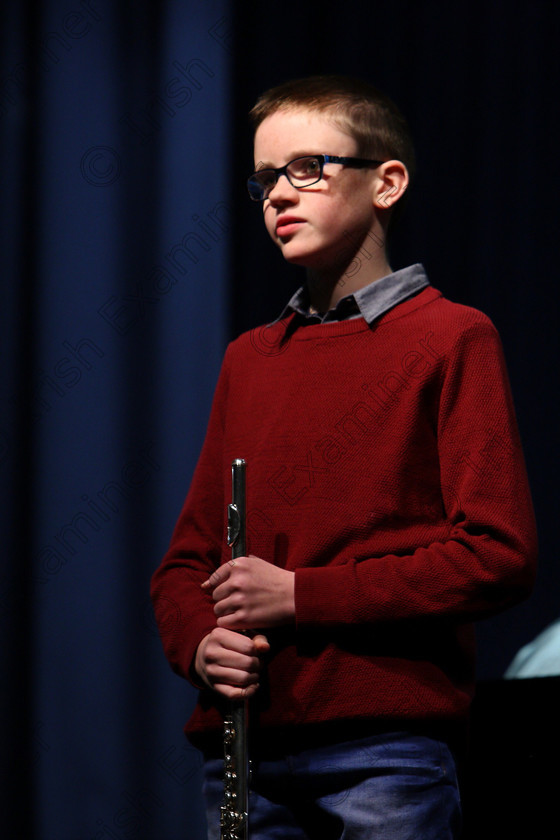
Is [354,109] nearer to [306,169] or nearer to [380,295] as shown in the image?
[306,169]

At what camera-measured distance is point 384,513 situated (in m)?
1.05

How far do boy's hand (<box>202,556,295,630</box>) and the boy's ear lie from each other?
1.80 feet

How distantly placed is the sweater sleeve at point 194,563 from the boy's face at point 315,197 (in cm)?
26

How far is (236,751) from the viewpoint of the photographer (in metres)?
1.02

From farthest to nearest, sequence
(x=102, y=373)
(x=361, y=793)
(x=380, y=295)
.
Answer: (x=102, y=373) → (x=380, y=295) → (x=361, y=793)

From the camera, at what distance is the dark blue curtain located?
1.80 meters

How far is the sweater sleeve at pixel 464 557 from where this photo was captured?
99cm

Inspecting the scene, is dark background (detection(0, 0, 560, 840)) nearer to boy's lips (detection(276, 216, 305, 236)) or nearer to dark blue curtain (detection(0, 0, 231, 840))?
dark blue curtain (detection(0, 0, 231, 840))

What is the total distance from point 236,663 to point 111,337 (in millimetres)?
1037

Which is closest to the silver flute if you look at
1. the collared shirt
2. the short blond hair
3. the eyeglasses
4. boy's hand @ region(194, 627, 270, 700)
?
boy's hand @ region(194, 627, 270, 700)

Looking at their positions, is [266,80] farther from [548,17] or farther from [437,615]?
[437,615]

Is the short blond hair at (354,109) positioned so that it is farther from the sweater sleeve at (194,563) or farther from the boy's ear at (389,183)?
the sweater sleeve at (194,563)

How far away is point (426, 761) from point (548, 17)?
6.48ft

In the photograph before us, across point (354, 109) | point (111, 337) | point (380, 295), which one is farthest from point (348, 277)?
point (111, 337)
